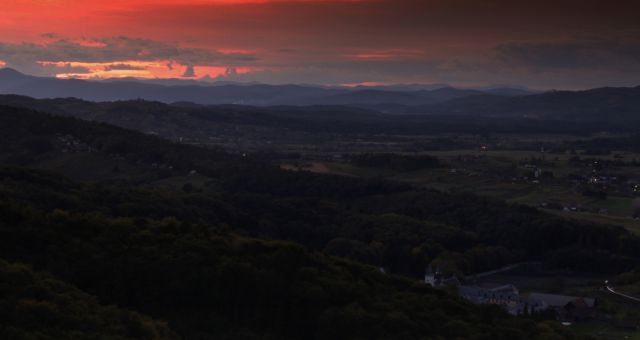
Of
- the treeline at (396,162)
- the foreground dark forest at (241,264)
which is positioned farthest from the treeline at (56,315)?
the treeline at (396,162)

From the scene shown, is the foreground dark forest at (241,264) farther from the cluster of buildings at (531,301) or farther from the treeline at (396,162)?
the treeline at (396,162)

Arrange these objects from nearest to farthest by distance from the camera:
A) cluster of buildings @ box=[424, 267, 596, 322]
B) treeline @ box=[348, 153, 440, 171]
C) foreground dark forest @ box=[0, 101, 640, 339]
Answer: foreground dark forest @ box=[0, 101, 640, 339]
cluster of buildings @ box=[424, 267, 596, 322]
treeline @ box=[348, 153, 440, 171]

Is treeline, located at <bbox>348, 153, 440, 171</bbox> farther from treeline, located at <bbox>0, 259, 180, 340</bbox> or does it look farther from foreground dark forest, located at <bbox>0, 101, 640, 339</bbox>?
treeline, located at <bbox>0, 259, 180, 340</bbox>

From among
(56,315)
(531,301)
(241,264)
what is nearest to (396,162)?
(531,301)

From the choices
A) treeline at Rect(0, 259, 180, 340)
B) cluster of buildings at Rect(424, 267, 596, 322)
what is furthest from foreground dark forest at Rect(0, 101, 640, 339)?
cluster of buildings at Rect(424, 267, 596, 322)

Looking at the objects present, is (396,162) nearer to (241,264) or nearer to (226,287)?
(241,264)

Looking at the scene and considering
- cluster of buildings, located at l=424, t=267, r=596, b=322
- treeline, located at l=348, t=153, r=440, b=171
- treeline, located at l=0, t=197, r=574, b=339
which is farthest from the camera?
treeline, located at l=348, t=153, r=440, b=171
